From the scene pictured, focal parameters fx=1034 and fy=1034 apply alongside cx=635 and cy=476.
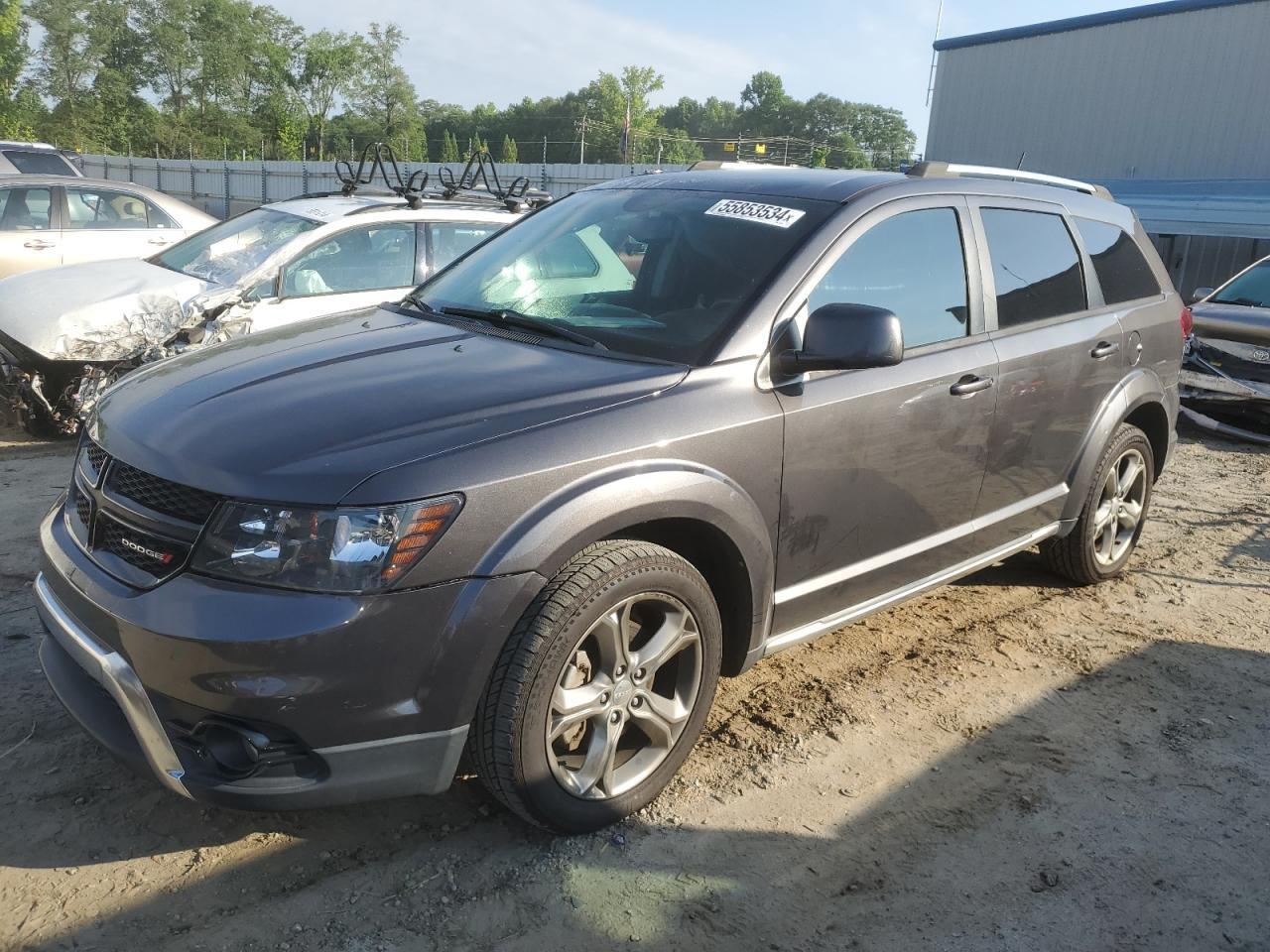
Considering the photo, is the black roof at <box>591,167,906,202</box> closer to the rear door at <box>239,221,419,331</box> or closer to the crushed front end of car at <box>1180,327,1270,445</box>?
the rear door at <box>239,221,419,331</box>

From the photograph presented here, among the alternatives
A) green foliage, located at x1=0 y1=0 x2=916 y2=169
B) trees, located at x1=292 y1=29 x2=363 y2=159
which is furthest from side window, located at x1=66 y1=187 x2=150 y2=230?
trees, located at x1=292 y1=29 x2=363 y2=159

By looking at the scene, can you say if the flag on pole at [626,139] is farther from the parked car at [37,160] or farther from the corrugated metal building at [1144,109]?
the parked car at [37,160]

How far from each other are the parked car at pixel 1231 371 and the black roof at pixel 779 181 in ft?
20.7

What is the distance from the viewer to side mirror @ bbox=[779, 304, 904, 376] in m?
3.01

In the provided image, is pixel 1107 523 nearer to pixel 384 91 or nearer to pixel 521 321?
pixel 521 321

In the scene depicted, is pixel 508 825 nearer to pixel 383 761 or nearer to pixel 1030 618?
pixel 383 761

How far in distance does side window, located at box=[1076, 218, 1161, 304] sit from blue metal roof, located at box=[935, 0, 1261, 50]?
20977mm

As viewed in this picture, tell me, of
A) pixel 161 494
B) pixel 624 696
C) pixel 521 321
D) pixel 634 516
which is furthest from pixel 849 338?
pixel 161 494

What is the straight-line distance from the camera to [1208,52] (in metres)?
21.9

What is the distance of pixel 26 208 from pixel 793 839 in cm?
988

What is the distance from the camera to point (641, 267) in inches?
141

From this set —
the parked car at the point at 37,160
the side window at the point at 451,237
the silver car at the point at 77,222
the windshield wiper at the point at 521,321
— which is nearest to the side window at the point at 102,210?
the silver car at the point at 77,222

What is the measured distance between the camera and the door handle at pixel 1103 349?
4388mm

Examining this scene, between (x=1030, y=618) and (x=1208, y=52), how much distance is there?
22268 millimetres
